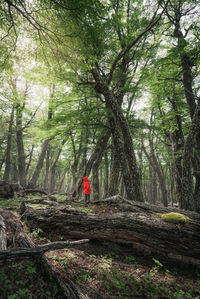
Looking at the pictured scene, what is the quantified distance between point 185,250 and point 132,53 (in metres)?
9.71

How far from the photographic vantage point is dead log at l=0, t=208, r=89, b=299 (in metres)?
2.12

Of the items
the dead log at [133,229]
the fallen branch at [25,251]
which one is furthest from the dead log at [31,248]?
the dead log at [133,229]

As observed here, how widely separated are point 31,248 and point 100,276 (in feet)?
5.43

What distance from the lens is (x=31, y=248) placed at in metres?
2.13

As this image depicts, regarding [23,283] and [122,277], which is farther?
[122,277]

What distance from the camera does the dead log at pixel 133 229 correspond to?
3.52 meters

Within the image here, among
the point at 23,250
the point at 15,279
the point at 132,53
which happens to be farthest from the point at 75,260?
the point at 132,53

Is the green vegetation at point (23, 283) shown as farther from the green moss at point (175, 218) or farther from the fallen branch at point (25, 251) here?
the green moss at point (175, 218)

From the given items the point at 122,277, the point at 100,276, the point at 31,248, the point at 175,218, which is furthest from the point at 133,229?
the point at 31,248

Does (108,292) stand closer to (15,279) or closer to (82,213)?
(15,279)

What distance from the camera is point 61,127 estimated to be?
7.38 metres

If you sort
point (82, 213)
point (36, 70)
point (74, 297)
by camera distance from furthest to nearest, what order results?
1. point (36, 70)
2. point (82, 213)
3. point (74, 297)

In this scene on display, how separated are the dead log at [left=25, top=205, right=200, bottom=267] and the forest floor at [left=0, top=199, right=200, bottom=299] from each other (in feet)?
0.85

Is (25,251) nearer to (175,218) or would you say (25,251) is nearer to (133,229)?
(133,229)
